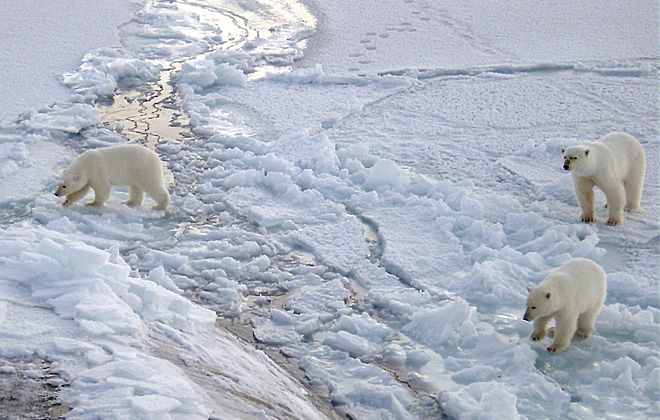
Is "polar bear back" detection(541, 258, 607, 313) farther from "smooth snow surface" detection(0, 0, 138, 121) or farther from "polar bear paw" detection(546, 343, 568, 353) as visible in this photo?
"smooth snow surface" detection(0, 0, 138, 121)

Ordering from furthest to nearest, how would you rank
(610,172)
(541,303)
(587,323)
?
1. (610,172)
2. (587,323)
3. (541,303)

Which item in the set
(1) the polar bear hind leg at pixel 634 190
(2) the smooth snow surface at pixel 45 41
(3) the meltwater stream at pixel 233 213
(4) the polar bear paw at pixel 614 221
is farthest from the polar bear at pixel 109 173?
(1) the polar bear hind leg at pixel 634 190

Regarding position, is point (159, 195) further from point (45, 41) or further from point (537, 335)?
point (45, 41)

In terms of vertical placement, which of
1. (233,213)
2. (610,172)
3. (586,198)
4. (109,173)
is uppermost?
(610,172)

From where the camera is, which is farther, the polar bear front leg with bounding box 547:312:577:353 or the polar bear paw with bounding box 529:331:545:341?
the polar bear paw with bounding box 529:331:545:341

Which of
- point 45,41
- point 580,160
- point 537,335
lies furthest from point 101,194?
point 45,41

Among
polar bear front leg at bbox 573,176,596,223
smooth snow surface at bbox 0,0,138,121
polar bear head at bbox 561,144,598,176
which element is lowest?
→ smooth snow surface at bbox 0,0,138,121

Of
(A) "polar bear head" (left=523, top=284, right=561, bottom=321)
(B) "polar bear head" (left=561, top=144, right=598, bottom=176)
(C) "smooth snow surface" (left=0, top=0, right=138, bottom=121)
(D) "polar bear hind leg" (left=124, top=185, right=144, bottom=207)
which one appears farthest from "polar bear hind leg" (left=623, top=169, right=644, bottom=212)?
(C) "smooth snow surface" (left=0, top=0, right=138, bottom=121)

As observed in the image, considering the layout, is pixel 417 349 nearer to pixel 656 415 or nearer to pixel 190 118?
pixel 656 415

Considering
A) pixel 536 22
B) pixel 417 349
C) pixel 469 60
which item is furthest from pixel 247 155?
pixel 536 22
